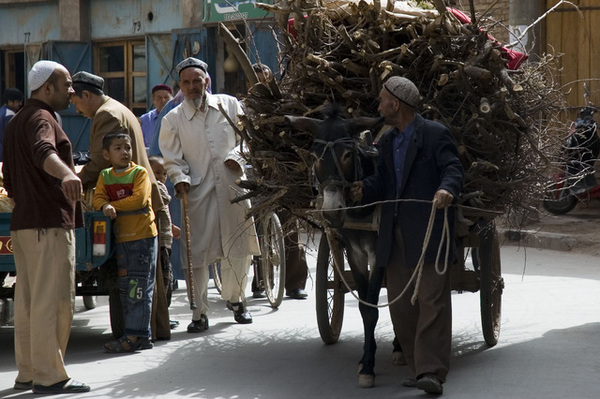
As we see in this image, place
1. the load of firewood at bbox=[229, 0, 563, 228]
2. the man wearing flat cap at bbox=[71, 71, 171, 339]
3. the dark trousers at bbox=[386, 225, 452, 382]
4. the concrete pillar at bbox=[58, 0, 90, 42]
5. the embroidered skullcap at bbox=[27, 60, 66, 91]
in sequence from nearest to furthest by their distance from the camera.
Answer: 1. the dark trousers at bbox=[386, 225, 452, 382]
2. the embroidered skullcap at bbox=[27, 60, 66, 91]
3. the load of firewood at bbox=[229, 0, 563, 228]
4. the man wearing flat cap at bbox=[71, 71, 171, 339]
5. the concrete pillar at bbox=[58, 0, 90, 42]

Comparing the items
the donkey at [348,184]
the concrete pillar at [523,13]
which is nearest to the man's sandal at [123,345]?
the donkey at [348,184]

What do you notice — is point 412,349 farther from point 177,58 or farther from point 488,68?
point 177,58

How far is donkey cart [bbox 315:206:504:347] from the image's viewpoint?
754 centimetres

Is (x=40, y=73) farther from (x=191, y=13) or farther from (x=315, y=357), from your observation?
(x=191, y=13)

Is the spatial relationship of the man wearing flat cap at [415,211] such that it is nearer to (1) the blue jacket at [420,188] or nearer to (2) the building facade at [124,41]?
(1) the blue jacket at [420,188]

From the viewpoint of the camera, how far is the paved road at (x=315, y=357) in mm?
6746

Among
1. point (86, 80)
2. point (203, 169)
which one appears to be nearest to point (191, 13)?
point (203, 169)

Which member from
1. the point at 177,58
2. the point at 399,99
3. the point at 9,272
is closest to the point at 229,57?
the point at 177,58

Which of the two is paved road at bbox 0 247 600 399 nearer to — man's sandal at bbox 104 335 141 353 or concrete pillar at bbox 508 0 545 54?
man's sandal at bbox 104 335 141 353

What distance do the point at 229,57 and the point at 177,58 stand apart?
1095mm

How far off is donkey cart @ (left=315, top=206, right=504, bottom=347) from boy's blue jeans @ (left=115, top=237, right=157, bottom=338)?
125cm

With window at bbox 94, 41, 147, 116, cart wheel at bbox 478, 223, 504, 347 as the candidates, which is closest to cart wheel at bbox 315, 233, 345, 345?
cart wheel at bbox 478, 223, 504, 347

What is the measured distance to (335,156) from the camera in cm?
656

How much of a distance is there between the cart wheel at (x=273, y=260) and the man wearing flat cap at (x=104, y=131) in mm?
1502
